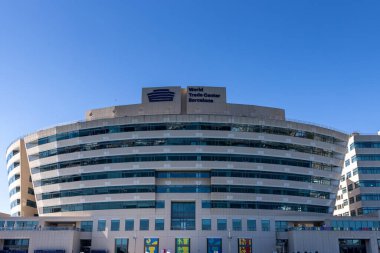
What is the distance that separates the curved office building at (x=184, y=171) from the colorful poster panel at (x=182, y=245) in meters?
0.23

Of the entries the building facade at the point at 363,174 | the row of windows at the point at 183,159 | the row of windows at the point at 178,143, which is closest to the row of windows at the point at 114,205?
the row of windows at the point at 183,159

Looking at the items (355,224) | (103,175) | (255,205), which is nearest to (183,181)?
(255,205)

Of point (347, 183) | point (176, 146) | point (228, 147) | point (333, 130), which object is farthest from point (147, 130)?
point (347, 183)

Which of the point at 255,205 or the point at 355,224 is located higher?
the point at 255,205

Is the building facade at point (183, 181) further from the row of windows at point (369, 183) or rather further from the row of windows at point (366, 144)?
the row of windows at point (366, 144)

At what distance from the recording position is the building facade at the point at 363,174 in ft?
401

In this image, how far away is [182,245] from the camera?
96.2 metres

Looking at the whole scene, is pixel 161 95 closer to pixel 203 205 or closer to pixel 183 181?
pixel 183 181

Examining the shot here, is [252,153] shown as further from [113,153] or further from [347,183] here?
[347,183]

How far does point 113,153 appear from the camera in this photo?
104m

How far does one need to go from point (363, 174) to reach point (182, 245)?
6220 centimetres

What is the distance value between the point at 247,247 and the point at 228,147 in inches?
961

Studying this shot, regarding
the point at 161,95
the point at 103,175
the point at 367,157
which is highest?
the point at 161,95

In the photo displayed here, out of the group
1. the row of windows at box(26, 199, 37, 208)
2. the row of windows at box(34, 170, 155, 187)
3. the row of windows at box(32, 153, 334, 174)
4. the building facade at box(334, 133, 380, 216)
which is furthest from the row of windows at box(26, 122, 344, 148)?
the building facade at box(334, 133, 380, 216)
